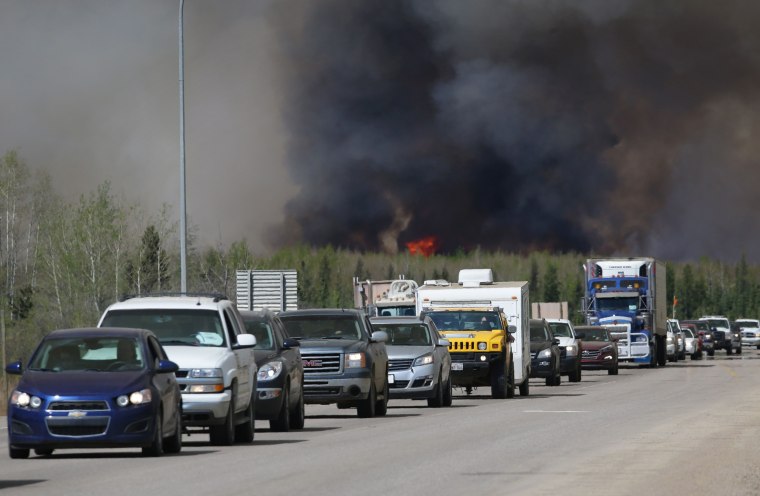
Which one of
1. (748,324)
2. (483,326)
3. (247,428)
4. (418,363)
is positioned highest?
(483,326)

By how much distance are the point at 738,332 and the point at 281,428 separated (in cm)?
7815

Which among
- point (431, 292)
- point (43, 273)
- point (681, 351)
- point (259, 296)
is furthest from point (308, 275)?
point (431, 292)

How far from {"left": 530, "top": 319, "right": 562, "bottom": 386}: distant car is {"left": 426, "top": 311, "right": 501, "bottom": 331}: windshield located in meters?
8.36

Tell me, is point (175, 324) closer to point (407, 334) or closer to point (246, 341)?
point (246, 341)

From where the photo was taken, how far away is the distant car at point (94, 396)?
60.5ft

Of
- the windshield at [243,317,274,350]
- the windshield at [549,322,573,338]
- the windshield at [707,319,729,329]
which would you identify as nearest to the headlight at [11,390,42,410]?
the windshield at [243,317,274,350]

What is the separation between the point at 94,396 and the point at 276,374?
5.98 metres

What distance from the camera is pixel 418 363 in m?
32.6

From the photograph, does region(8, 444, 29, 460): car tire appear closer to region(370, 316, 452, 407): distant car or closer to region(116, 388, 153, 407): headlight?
region(116, 388, 153, 407): headlight

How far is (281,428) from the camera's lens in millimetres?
25047

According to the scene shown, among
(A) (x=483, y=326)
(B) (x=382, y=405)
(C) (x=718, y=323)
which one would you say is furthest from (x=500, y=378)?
(C) (x=718, y=323)

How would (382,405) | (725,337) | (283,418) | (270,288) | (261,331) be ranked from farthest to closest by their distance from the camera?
(725,337)
(270,288)
(382,405)
(261,331)
(283,418)

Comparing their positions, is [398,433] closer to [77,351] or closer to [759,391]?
[77,351]

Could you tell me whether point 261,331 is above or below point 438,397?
above
